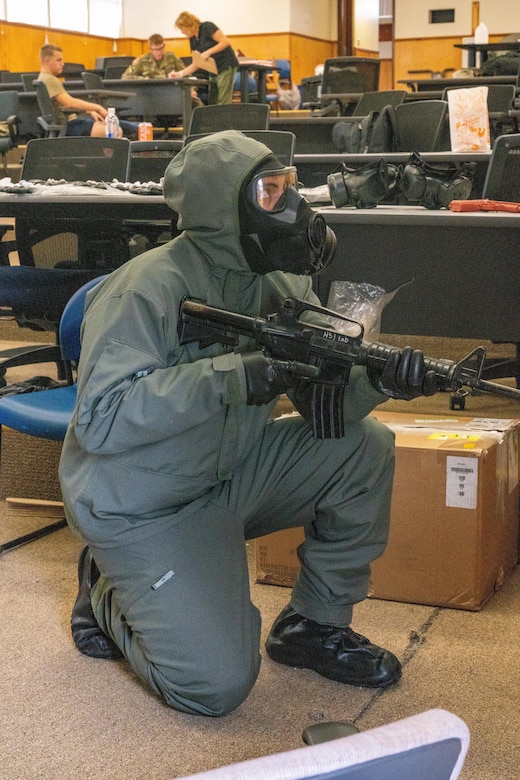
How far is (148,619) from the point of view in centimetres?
174

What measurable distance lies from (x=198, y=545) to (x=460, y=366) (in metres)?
0.56

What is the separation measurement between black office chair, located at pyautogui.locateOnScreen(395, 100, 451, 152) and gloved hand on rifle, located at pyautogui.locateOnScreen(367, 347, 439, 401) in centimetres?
332

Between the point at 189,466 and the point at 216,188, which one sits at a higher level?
the point at 216,188

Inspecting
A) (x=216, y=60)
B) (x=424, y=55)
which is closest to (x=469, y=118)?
(x=216, y=60)

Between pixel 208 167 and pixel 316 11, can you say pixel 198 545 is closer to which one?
pixel 208 167

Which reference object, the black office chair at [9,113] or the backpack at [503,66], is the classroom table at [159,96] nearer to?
the black office chair at [9,113]

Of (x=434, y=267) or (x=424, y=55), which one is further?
(x=424, y=55)

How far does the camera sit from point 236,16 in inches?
585

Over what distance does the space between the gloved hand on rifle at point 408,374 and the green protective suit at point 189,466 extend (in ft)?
0.50

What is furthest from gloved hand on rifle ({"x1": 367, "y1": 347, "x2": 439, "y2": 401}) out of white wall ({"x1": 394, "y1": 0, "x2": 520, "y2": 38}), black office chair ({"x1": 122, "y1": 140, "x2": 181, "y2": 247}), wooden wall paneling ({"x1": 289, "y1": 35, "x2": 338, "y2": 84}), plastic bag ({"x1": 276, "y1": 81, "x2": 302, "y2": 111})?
white wall ({"x1": 394, "y1": 0, "x2": 520, "y2": 38})

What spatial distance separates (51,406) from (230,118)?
3.32 m

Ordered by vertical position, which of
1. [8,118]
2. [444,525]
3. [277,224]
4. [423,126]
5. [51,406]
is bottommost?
[444,525]

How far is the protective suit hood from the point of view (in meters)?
1.71

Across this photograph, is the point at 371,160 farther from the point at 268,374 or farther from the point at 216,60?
the point at 216,60
